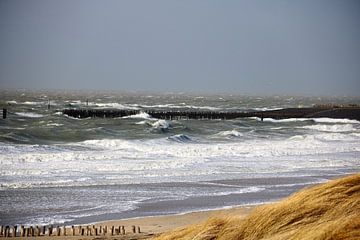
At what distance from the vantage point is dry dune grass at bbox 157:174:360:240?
16.8 feet

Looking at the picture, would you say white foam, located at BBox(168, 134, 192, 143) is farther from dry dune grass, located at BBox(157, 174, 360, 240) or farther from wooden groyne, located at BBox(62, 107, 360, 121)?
dry dune grass, located at BBox(157, 174, 360, 240)

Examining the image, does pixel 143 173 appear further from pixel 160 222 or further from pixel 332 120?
pixel 332 120

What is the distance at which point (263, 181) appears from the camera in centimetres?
2039

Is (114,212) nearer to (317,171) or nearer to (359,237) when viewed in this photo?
(359,237)

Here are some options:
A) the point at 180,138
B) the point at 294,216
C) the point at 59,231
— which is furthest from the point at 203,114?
the point at 294,216

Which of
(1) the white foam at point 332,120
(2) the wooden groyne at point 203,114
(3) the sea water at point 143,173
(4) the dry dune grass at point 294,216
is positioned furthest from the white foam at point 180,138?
(4) the dry dune grass at point 294,216

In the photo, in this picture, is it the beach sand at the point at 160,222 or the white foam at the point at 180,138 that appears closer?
the beach sand at the point at 160,222

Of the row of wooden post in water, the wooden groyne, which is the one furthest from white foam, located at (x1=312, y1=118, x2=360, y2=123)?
the row of wooden post in water

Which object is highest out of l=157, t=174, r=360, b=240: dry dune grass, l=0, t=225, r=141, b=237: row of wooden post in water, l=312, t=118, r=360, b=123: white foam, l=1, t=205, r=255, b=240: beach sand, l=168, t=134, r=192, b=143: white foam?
l=157, t=174, r=360, b=240: dry dune grass

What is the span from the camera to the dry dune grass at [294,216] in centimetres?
512

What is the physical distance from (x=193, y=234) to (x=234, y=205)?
33.7 feet

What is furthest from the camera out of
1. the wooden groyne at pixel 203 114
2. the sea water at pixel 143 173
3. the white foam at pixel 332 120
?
the white foam at pixel 332 120

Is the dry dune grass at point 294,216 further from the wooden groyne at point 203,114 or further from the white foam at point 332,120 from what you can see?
the white foam at point 332,120

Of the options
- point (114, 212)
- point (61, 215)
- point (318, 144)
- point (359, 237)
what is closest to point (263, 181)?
point (114, 212)
